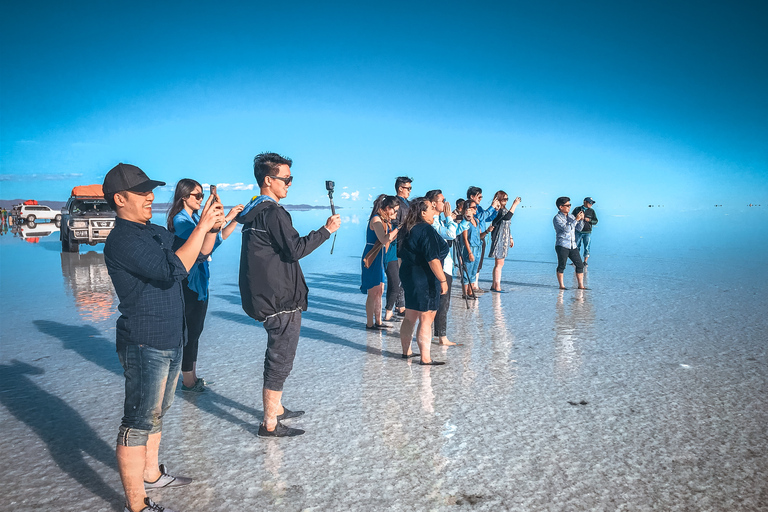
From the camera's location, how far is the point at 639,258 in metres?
15.6

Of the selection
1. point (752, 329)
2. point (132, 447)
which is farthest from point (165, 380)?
point (752, 329)

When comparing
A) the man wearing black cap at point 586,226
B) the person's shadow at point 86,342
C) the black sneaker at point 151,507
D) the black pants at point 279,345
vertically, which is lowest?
the black sneaker at point 151,507

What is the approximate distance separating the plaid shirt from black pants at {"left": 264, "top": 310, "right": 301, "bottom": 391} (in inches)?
38.9

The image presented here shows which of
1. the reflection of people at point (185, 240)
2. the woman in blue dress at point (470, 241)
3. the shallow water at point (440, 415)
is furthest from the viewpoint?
the woman in blue dress at point (470, 241)

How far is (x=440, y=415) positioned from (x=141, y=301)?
2.57m

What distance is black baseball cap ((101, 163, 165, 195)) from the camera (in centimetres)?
263

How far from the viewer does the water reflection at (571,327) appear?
5558 millimetres

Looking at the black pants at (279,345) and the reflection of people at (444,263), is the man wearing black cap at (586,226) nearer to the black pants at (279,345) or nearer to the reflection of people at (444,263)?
the reflection of people at (444,263)

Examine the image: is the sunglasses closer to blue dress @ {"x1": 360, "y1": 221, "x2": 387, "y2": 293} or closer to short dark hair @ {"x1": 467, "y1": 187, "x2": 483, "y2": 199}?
blue dress @ {"x1": 360, "y1": 221, "x2": 387, "y2": 293}

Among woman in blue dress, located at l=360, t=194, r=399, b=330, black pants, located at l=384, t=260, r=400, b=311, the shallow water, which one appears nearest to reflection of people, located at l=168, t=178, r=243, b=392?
the shallow water

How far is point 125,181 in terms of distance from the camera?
8.70ft

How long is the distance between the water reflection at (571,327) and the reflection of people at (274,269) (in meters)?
2.94

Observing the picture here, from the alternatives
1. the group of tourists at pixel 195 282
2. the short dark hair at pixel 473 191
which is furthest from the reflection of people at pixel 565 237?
the group of tourists at pixel 195 282

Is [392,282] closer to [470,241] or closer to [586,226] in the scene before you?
[470,241]
